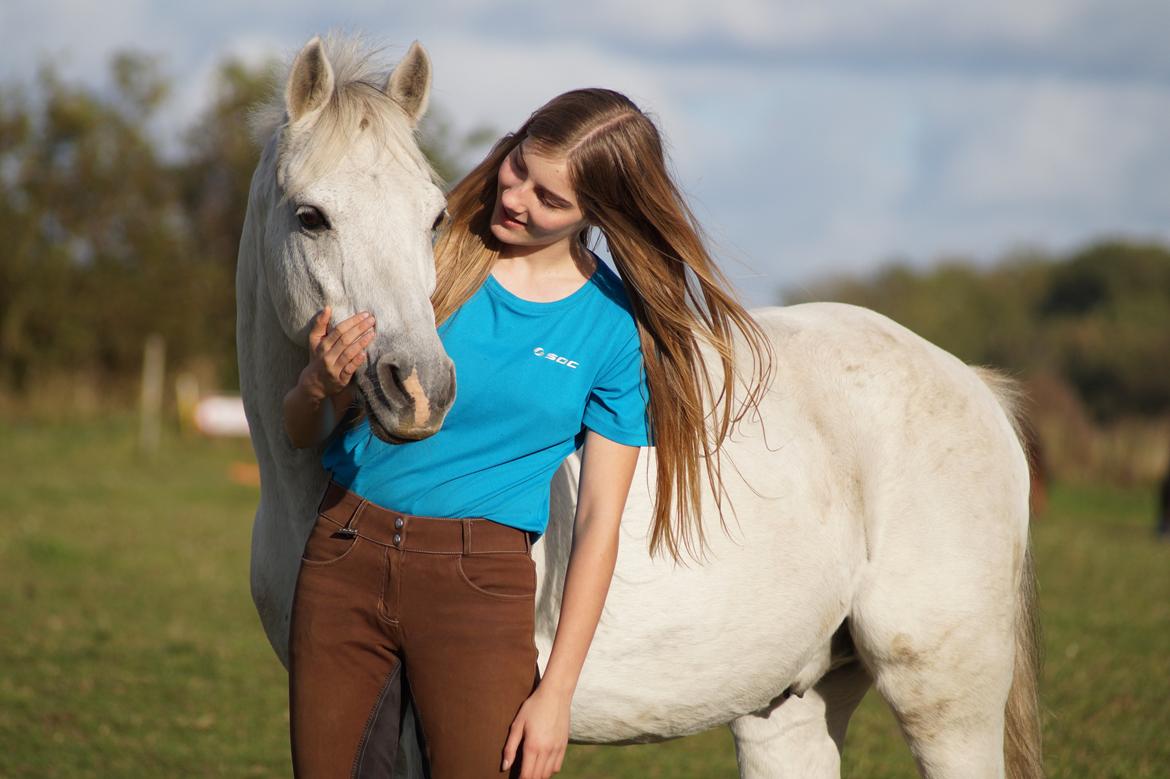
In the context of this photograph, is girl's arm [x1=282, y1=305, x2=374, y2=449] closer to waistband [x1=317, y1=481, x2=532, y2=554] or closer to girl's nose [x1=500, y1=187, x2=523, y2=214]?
waistband [x1=317, y1=481, x2=532, y2=554]

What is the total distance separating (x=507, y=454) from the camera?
200cm

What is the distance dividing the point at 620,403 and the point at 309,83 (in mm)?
890

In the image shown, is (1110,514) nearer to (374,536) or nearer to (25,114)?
(374,536)

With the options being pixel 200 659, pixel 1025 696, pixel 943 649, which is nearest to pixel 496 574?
pixel 943 649

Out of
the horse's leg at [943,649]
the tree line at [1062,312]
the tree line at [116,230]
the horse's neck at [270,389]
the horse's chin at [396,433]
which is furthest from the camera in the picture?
the tree line at [1062,312]

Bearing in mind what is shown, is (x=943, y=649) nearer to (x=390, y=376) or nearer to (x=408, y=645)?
(x=408, y=645)

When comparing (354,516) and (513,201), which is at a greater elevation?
(513,201)

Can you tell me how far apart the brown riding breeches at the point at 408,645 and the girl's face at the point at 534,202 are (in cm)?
57

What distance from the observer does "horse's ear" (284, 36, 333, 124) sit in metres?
2.16

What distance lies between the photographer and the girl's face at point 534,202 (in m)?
2.07

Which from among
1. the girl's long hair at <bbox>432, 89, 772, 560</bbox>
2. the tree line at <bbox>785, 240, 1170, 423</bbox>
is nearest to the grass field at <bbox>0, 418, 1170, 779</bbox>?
the girl's long hair at <bbox>432, 89, 772, 560</bbox>

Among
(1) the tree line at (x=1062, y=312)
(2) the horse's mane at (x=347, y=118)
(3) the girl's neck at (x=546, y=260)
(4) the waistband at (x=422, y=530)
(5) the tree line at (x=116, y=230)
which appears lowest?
(1) the tree line at (x=1062, y=312)

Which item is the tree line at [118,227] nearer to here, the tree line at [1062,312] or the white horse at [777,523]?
the white horse at [777,523]

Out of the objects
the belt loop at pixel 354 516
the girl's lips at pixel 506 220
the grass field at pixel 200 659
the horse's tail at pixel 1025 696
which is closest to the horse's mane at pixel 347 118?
the girl's lips at pixel 506 220
